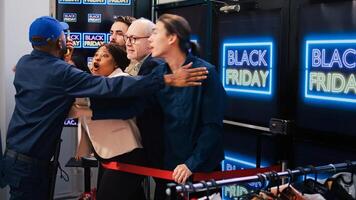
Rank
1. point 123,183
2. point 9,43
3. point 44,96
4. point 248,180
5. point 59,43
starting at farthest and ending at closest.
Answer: point 9,43 → point 59,43 → point 44,96 → point 123,183 → point 248,180

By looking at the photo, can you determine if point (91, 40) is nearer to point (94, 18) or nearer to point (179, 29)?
point (94, 18)

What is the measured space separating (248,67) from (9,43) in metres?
2.05

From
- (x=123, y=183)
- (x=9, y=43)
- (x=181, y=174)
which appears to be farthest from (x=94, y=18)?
(x=181, y=174)

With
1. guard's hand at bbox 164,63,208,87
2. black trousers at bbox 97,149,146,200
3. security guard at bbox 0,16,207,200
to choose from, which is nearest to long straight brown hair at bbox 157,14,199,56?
guard's hand at bbox 164,63,208,87

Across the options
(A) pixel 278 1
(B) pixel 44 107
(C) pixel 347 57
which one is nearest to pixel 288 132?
(C) pixel 347 57

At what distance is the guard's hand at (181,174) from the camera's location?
232 centimetres

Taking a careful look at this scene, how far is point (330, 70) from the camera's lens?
2.73 metres

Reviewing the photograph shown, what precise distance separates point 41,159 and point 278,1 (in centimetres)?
177

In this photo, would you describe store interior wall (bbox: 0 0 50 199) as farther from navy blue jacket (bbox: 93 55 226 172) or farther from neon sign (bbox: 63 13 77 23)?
navy blue jacket (bbox: 93 55 226 172)

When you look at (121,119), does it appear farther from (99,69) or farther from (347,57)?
(347,57)

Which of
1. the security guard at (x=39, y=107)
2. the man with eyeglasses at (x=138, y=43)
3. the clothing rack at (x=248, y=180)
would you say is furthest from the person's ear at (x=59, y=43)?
the clothing rack at (x=248, y=180)

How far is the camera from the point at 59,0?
441cm

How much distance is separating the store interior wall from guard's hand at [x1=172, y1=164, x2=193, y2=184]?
228cm

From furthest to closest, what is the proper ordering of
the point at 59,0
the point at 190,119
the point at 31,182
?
1. the point at 59,0
2. the point at 31,182
3. the point at 190,119
